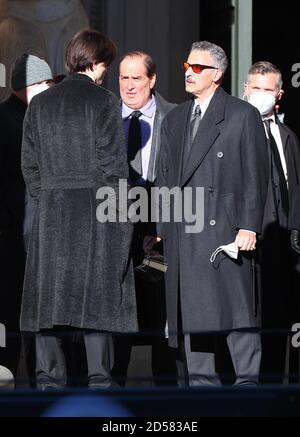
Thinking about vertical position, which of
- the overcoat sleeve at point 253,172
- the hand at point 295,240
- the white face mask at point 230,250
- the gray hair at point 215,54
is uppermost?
the gray hair at point 215,54

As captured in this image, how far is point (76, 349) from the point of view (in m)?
6.68

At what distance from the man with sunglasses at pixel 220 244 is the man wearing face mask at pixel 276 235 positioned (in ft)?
1.51

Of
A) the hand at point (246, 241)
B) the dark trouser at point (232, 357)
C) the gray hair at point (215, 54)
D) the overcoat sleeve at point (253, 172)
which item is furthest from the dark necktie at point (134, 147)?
the dark trouser at point (232, 357)

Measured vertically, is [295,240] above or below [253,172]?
below

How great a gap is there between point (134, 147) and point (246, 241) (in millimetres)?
1033

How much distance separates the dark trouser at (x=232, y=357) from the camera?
250 inches

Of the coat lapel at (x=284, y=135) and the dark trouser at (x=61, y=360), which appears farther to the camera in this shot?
the coat lapel at (x=284, y=135)

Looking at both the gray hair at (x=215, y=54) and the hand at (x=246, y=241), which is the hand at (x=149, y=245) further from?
the gray hair at (x=215, y=54)

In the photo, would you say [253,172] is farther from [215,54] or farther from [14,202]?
[14,202]

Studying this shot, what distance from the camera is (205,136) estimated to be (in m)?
6.50

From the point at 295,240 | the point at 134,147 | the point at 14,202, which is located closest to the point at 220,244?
the point at 295,240

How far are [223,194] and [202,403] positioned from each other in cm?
234
